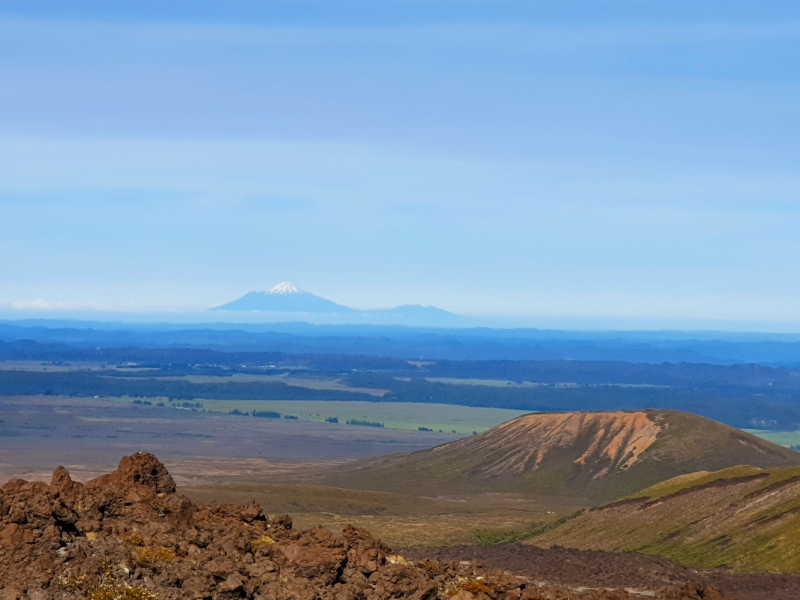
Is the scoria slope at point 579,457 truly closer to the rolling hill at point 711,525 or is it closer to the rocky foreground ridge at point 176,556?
the rolling hill at point 711,525

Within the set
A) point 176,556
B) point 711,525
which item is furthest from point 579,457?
point 176,556

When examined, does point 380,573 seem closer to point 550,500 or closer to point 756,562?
point 756,562

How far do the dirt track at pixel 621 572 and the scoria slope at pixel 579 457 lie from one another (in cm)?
6224

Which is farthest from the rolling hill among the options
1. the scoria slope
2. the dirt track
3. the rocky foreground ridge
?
the scoria slope

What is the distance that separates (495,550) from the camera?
58.6m

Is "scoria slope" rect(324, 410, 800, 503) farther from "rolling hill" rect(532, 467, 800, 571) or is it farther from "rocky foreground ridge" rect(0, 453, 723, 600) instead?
"rocky foreground ridge" rect(0, 453, 723, 600)

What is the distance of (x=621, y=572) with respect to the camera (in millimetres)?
48031

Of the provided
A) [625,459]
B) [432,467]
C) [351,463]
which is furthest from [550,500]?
[351,463]

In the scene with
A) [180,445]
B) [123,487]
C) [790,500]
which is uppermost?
[123,487]

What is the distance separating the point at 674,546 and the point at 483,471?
68304 mm

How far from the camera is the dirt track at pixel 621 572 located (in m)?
44.8

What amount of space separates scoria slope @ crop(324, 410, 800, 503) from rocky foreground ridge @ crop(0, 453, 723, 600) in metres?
91.3

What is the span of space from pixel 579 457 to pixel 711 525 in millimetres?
63658

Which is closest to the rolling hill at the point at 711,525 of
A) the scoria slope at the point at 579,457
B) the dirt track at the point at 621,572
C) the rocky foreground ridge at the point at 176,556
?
the dirt track at the point at 621,572
